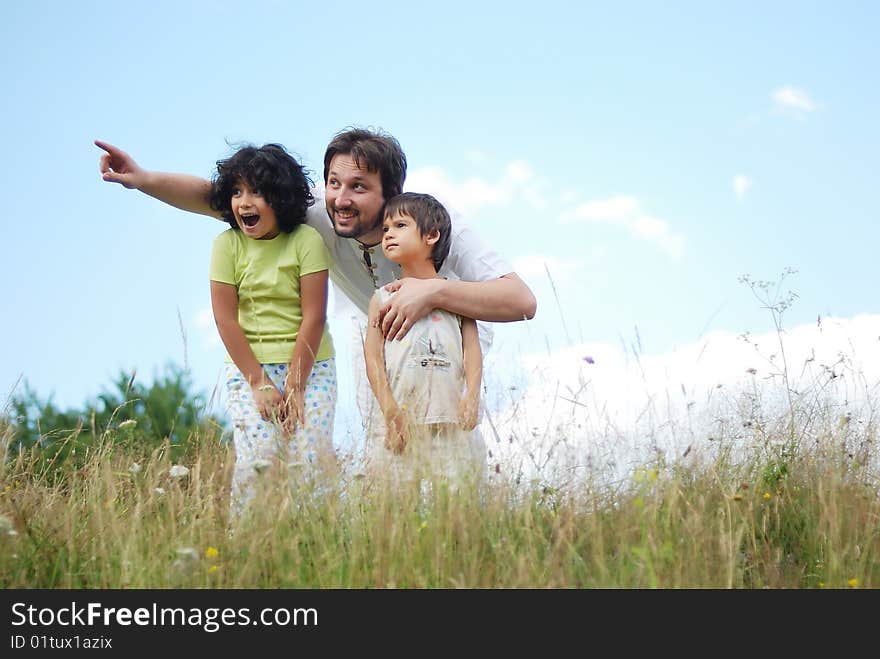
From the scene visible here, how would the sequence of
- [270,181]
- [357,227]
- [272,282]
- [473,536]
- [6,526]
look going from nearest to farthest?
[6,526], [473,536], [272,282], [270,181], [357,227]

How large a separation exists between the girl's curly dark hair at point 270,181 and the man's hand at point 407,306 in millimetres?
741

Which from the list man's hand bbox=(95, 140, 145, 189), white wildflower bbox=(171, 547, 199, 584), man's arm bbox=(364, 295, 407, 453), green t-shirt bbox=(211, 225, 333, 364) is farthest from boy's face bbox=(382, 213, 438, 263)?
white wildflower bbox=(171, 547, 199, 584)

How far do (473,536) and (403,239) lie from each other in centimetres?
158

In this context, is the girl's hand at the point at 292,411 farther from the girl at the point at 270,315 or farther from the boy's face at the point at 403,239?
the boy's face at the point at 403,239

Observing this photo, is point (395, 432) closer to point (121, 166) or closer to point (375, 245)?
point (375, 245)

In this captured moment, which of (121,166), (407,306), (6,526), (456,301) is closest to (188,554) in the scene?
(6,526)

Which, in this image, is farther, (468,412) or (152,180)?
(152,180)

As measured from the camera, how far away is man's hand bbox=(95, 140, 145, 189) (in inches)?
209

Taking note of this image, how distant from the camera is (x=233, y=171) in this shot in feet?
15.8

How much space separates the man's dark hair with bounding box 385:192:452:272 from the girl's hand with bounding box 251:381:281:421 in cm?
100

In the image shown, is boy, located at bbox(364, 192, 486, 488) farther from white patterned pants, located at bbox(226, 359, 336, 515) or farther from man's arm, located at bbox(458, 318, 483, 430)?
white patterned pants, located at bbox(226, 359, 336, 515)

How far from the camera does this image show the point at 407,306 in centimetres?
438
